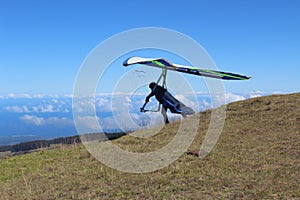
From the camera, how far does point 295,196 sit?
6555 millimetres

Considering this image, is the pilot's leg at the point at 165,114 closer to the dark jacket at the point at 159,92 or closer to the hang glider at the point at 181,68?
the dark jacket at the point at 159,92

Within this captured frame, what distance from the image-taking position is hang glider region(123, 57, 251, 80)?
14.7m

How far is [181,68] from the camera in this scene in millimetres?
15664

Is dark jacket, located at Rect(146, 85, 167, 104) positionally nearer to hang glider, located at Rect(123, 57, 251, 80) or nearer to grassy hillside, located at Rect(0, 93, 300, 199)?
hang glider, located at Rect(123, 57, 251, 80)

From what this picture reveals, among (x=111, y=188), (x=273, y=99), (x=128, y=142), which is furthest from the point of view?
(x=273, y=99)

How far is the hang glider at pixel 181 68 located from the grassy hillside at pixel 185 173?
245 centimetres

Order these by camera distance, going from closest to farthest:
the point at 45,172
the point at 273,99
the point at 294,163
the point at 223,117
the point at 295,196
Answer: the point at 295,196 → the point at 294,163 → the point at 45,172 → the point at 223,117 → the point at 273,99

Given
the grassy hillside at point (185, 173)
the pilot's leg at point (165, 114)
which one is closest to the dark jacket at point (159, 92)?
the pilot's leg at point (165, 114)

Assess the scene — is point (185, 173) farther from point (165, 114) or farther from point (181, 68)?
point (165, 114)

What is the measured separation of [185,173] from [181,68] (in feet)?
26.3

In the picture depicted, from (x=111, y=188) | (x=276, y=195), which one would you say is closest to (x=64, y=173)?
(x=111, y=188)

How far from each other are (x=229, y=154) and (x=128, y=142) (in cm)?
498

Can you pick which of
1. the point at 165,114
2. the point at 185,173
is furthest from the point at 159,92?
the point at 185,173

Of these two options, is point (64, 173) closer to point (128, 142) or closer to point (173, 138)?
point (128, 142)
